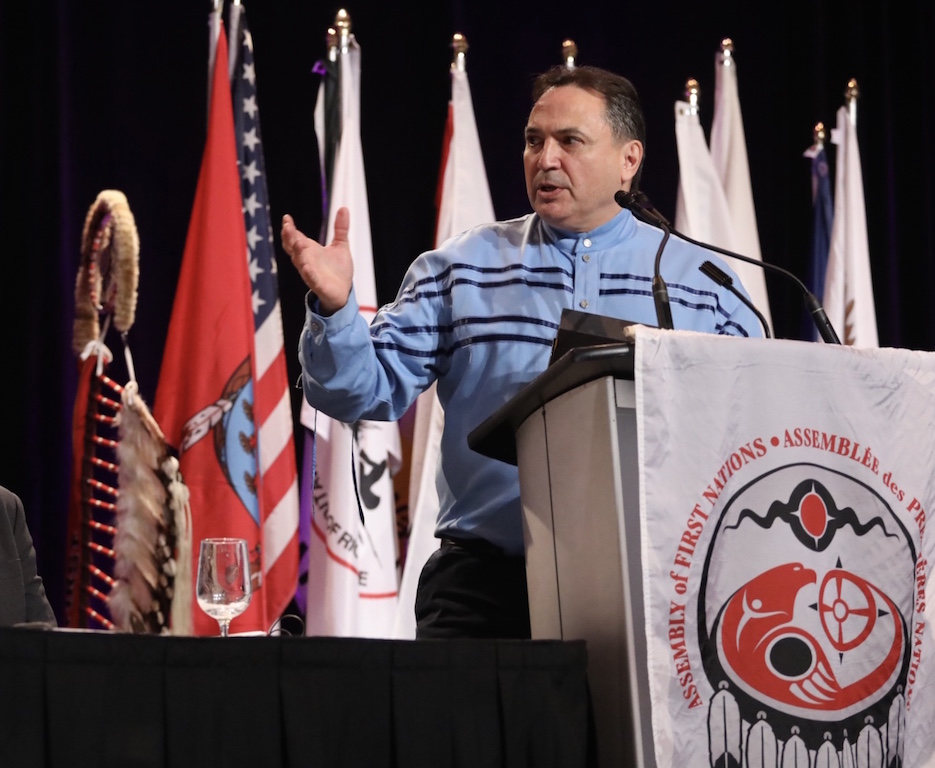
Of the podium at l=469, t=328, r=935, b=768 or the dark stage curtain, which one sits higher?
the dark stage curtain

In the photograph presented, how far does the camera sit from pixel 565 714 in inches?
55.5

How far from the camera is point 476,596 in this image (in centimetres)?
199

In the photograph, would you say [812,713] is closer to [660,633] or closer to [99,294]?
[660,633]

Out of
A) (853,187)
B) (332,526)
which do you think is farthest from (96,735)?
(853,187)

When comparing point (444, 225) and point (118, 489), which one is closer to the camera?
point (118, 489)

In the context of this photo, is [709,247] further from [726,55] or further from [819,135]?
[819,135]

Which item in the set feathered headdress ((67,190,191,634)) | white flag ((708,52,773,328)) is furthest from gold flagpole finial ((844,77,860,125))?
feathered headdress ((67,190,191,634))

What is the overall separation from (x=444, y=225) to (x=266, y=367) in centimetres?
84

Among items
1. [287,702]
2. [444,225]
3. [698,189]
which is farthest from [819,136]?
[287,702]

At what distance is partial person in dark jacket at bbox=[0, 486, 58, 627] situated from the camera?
2628 mm

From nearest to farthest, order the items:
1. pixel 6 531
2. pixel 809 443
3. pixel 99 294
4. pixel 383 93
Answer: pixel 809 443, pixel 6 531, pixel 99 294, pixel 383 93

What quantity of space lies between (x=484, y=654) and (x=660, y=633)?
0.22 m

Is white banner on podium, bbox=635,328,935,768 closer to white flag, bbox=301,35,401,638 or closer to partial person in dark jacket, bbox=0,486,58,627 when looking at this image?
partial person in dark jacket, bbox=0,486,58,627

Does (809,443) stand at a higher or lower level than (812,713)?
higher
